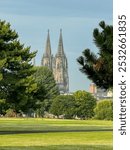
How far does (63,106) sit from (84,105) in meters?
6.47

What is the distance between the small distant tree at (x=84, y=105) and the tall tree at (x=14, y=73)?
93.5 meters

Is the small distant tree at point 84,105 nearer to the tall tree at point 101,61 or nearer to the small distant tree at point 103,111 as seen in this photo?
the small distant tree at point 103,111

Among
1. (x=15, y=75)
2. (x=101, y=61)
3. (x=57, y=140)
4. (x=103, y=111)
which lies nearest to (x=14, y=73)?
(x=15, y=75)

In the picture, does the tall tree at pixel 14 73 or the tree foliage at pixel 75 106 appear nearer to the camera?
the tall tree at pixel 14 73

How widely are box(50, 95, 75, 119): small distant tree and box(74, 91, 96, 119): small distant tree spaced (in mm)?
1493

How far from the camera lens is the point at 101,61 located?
727 inches

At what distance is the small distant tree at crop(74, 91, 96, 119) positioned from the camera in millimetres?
142125

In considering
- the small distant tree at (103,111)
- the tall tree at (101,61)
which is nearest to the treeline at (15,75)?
the tall tree at (101,61)

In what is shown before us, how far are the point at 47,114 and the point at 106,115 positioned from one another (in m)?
24.8

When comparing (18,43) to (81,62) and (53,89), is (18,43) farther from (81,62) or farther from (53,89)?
(53,89)

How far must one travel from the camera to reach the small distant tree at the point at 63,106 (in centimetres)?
14325

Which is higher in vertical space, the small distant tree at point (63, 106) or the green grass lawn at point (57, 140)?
the small distant tree at point (63, 106)

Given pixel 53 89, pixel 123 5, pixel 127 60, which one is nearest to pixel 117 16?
pixel 123 5

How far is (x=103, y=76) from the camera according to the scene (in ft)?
63.8
